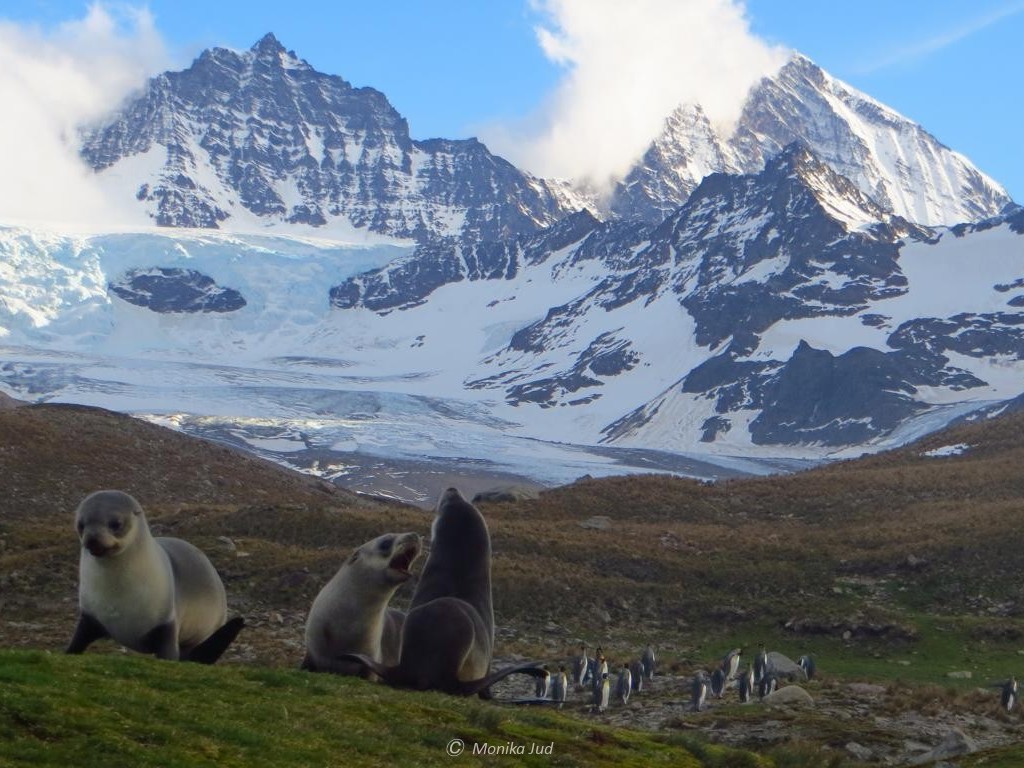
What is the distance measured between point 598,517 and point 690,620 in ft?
43.2

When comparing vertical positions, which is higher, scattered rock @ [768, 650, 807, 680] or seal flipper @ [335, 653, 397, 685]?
seal flipper @ [335, 653, 397, 685]

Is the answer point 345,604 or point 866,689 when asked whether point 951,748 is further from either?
point 345,604

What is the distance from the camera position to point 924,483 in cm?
4538

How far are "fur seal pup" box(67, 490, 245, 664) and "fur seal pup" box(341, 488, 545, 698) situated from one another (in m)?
1.75

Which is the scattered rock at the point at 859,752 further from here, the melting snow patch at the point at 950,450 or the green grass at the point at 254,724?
the melting snow patch at the point at 950,450

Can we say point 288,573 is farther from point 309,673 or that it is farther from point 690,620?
point 309,673

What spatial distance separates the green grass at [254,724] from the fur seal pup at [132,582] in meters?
0.31

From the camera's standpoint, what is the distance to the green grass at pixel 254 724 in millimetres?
9148

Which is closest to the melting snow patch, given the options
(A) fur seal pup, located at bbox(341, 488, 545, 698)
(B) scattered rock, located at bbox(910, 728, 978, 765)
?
(B) scattered rock, located at bbox(910, 728, 978, 765)

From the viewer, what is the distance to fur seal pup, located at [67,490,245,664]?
1174 centimetres

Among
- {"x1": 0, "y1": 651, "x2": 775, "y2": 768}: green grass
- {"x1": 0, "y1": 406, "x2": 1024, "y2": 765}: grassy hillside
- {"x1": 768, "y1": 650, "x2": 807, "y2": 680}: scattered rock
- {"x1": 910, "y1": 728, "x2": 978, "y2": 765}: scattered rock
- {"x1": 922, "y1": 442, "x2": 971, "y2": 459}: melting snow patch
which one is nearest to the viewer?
{"x1": 0, "y1": 651, "x2": 775, "y2": 768}: green grass

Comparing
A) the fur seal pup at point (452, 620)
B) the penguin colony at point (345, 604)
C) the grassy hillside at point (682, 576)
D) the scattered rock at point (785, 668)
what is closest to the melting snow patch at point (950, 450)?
the grassy hillside at point (682, 576)

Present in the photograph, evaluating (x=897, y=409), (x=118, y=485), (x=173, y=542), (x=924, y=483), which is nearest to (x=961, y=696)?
(x=173, y=542)

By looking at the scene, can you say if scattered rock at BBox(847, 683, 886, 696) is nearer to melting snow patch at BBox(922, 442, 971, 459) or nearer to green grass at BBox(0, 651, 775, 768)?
green grass at BBox(0, 651, 775, 768)
